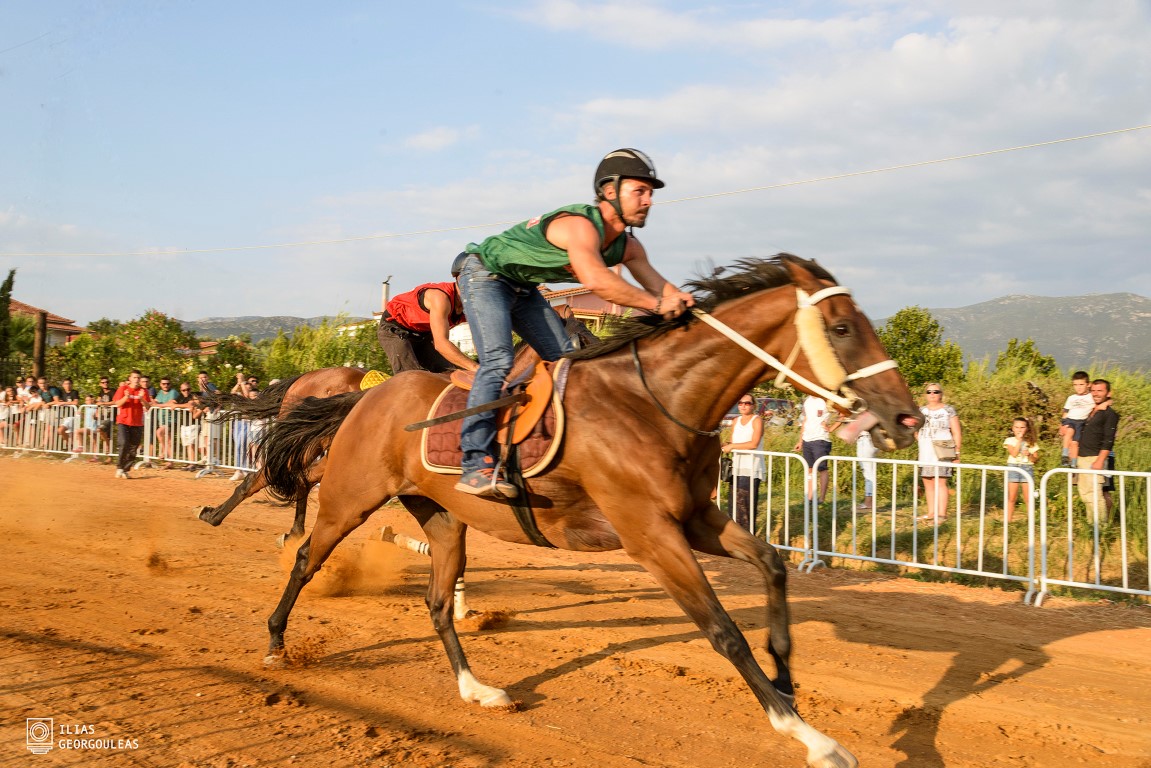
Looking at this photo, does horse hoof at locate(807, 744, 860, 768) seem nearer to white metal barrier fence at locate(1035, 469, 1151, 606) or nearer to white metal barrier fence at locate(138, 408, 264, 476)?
white metal barrier fence at locate(1035, 469, 1151, 606)

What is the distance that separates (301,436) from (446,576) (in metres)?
1.78

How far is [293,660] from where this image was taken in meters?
5.45

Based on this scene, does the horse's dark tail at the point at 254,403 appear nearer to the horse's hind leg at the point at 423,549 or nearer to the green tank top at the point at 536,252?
the horse's hind leg at the point at 423,549

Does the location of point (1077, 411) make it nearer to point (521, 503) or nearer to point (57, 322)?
point (521, 503)

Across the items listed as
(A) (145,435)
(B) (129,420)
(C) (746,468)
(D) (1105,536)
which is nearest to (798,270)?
(C) (746,468)

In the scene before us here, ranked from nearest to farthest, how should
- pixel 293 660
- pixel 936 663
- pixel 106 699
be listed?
pixel 106 699 → pixel 293 660 → pixel 936 663

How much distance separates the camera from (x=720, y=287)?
4.43 metres

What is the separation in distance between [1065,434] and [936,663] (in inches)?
229

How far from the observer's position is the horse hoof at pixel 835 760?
3.48 m

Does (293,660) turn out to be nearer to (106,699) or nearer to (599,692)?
(106,699)

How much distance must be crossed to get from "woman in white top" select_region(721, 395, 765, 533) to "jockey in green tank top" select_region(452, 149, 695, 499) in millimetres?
5681

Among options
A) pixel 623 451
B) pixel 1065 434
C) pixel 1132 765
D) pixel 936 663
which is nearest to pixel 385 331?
pixel 623 451

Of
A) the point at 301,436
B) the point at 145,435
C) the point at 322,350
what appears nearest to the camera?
the point at 301,436

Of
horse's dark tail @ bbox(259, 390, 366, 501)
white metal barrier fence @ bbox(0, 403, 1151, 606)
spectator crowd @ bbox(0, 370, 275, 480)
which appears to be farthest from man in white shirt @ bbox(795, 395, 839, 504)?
spectator crowd @ bbox(0, 370, 275, 480)
